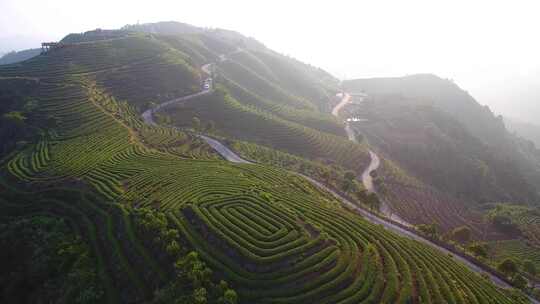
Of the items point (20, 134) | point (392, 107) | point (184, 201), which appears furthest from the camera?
point (392, 107)

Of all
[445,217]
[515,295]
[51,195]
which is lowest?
[445,217]

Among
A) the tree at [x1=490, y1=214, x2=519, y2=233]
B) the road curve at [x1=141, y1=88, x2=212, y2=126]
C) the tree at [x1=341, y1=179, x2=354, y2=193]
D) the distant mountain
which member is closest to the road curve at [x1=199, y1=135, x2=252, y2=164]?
the road curve at [x1=141, y1=88, x2=212, y2=126]

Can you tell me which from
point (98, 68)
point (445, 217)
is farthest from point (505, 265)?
point (98, 68)

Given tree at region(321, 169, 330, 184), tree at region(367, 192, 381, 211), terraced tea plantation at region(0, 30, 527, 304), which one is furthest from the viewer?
tree at region(321, 169, 330, 184)

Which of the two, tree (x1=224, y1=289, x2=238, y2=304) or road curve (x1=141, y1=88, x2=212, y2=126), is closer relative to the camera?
tree (x1=224, y1=289, x2=238, y2=304)

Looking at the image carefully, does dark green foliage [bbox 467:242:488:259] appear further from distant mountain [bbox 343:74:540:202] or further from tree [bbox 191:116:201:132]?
tree [bbox 191:116:201:132]

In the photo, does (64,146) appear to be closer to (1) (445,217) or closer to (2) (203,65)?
(1) (445,217)

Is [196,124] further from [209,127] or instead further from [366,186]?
[366,186]
